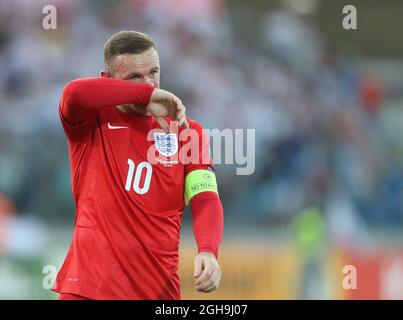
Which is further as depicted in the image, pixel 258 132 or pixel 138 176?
pixel 258 132

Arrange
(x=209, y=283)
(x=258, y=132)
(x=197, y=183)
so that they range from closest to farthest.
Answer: (x=209, y=283), (x=197, y=183), (x=258, y=132)

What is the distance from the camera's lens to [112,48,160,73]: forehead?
12.0ft

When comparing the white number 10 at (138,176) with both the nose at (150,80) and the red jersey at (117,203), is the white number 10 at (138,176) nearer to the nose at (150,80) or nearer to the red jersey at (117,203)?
the red jersey at (117,203)

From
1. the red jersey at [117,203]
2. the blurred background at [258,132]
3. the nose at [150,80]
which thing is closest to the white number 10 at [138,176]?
the red jersey at [117,203]

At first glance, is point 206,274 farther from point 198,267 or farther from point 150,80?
point 150,80

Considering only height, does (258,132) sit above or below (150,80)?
above

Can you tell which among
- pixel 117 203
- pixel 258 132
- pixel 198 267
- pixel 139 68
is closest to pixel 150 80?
pixel 139 68

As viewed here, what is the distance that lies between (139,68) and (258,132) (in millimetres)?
6537

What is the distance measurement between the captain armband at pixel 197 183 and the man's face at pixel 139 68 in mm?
378

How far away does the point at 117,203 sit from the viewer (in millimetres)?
3529

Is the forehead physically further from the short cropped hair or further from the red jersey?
the red jersey

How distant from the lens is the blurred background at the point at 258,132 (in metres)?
8.38

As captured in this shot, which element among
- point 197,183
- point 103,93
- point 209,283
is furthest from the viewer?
point 197,183
